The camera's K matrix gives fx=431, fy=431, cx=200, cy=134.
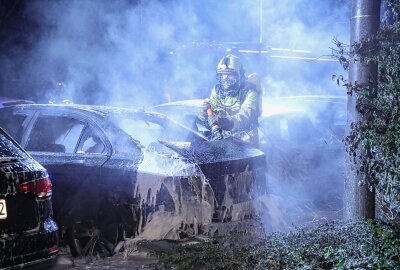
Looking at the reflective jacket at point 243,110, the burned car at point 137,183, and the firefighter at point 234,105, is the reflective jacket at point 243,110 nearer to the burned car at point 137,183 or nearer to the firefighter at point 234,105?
the firefighter at point 234,105

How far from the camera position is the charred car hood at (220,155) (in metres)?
4.68

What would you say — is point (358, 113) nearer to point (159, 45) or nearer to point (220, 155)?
point (220, 155)

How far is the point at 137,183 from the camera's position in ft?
15.8

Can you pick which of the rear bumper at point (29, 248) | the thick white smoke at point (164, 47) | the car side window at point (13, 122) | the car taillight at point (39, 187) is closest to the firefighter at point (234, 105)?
the thick white smoke at point (164, 47)

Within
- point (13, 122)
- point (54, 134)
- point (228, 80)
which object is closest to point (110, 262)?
point (54, 134)

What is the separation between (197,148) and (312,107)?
4967 mm

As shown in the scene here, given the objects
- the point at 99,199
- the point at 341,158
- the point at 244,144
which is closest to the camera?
the point at 99,199

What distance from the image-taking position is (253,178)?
5039 mm

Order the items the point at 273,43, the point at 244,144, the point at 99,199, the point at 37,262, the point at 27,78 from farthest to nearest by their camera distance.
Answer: the point at 27,78
the point at 273,43
the point at 244,144
the point at 99,199
the point at 37,262

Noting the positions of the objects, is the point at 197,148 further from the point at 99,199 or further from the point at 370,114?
the point at 370,114

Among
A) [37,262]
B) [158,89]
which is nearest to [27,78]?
[158,89]

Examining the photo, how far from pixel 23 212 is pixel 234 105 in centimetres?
446

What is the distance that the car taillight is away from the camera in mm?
3456

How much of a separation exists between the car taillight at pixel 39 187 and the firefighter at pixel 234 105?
3409 millimetres
